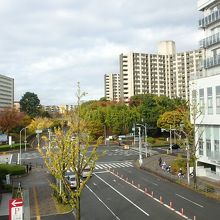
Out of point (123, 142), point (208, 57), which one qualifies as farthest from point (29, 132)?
point (208, 57)

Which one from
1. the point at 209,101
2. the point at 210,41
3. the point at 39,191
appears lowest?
the point at 39,191

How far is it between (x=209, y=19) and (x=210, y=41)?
10.8ft

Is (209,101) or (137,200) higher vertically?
(209,101)

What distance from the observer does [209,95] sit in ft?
157

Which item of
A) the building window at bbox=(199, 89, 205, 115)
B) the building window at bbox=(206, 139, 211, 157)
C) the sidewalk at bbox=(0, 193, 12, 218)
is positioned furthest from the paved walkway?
the building window at bbox=(199, 89, 205, 115)

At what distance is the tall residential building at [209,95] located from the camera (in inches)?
1850

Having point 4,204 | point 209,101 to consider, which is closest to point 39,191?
point 4,204

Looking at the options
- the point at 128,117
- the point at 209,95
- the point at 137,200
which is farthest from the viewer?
the point at 128,117

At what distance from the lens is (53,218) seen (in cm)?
3103

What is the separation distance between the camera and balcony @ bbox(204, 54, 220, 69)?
171 ft

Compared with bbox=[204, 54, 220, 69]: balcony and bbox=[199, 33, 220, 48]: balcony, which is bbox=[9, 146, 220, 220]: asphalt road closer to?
bbox=[204, 54, 220, 69]: balcony

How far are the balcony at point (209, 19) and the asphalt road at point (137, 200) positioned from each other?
80.0 ft

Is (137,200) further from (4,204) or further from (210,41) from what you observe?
(210,41)

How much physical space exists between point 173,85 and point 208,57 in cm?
13372
